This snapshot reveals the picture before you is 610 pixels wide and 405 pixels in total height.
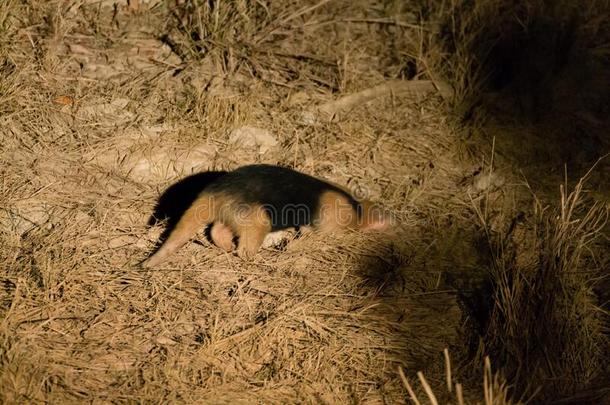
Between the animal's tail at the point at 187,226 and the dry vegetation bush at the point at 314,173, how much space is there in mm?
81

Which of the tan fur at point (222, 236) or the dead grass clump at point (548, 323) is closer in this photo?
the dead grass clump at point (548, 323)

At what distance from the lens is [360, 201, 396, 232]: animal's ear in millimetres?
3951

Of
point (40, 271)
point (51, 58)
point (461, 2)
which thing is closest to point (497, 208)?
point (461, 2)

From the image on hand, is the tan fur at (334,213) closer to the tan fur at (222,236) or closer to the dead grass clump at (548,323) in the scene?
the tan fur at (222,236)

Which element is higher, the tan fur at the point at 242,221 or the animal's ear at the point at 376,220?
the tan fur at the point at 242,221

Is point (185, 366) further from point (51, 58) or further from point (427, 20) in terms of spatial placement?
point (427, 20)

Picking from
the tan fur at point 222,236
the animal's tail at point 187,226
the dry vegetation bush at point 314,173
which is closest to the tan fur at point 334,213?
the dry vegetation bush at point 314,173

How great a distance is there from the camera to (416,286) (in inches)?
135

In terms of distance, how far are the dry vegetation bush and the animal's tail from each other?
0.27ft

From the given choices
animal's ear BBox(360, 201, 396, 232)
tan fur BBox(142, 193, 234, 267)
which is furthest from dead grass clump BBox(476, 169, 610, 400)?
tan fur BBox(142, 193, 234, 267)

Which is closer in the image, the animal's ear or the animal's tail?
the animal's tail

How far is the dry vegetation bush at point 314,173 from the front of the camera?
2.81 metres

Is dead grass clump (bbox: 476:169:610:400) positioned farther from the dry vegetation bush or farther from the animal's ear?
the animal's ear

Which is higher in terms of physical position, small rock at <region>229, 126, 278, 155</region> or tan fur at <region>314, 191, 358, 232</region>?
small rock at <region>229, 126, 278, 155</region>
